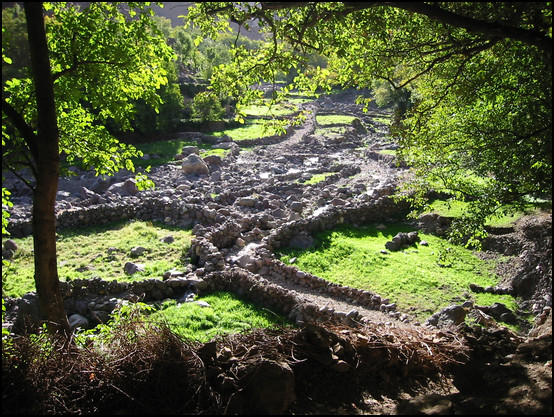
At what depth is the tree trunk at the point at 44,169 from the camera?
5883mm

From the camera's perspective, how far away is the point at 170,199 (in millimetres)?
21000

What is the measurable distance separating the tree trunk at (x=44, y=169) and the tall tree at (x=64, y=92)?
0.04 ft

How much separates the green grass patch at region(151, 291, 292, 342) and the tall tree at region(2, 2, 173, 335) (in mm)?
3523

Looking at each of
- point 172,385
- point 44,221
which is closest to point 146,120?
point 44,221

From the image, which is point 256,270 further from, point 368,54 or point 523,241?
point 523,241

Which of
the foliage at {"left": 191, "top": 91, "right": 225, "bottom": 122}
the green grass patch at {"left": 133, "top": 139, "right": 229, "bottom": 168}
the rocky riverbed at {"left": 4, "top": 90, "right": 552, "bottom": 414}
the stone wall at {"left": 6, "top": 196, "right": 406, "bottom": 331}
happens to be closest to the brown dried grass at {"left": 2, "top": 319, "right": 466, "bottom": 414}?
A: the rocky riverbed at {"left": 4, "top": 90, "right": 552, "bottom": 414}

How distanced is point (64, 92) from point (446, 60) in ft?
27.1

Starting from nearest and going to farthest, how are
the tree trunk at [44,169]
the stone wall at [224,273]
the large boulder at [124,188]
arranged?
the tree trunk at [44,169]
the stone wall at [224,273]
the large boulder at [124,188]

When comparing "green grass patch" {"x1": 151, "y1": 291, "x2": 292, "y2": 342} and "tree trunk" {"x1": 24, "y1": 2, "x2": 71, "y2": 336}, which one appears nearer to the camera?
"tree trunk" {"x1": 24, "y1": 2, "x2": 71, "y2": 336}

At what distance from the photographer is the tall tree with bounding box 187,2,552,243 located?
24.0 feet

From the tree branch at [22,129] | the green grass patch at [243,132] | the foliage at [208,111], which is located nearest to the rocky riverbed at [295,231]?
the green grass patch at [243,132]

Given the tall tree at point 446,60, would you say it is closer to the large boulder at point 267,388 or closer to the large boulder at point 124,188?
the large boulder at point 267,388

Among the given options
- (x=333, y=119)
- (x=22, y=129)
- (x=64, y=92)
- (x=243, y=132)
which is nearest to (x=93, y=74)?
(x=64, y=92)

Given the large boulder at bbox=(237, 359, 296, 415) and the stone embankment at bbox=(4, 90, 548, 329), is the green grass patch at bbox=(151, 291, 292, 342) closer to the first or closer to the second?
the stone embankment at bbox=(4, 90, 548, 329)
